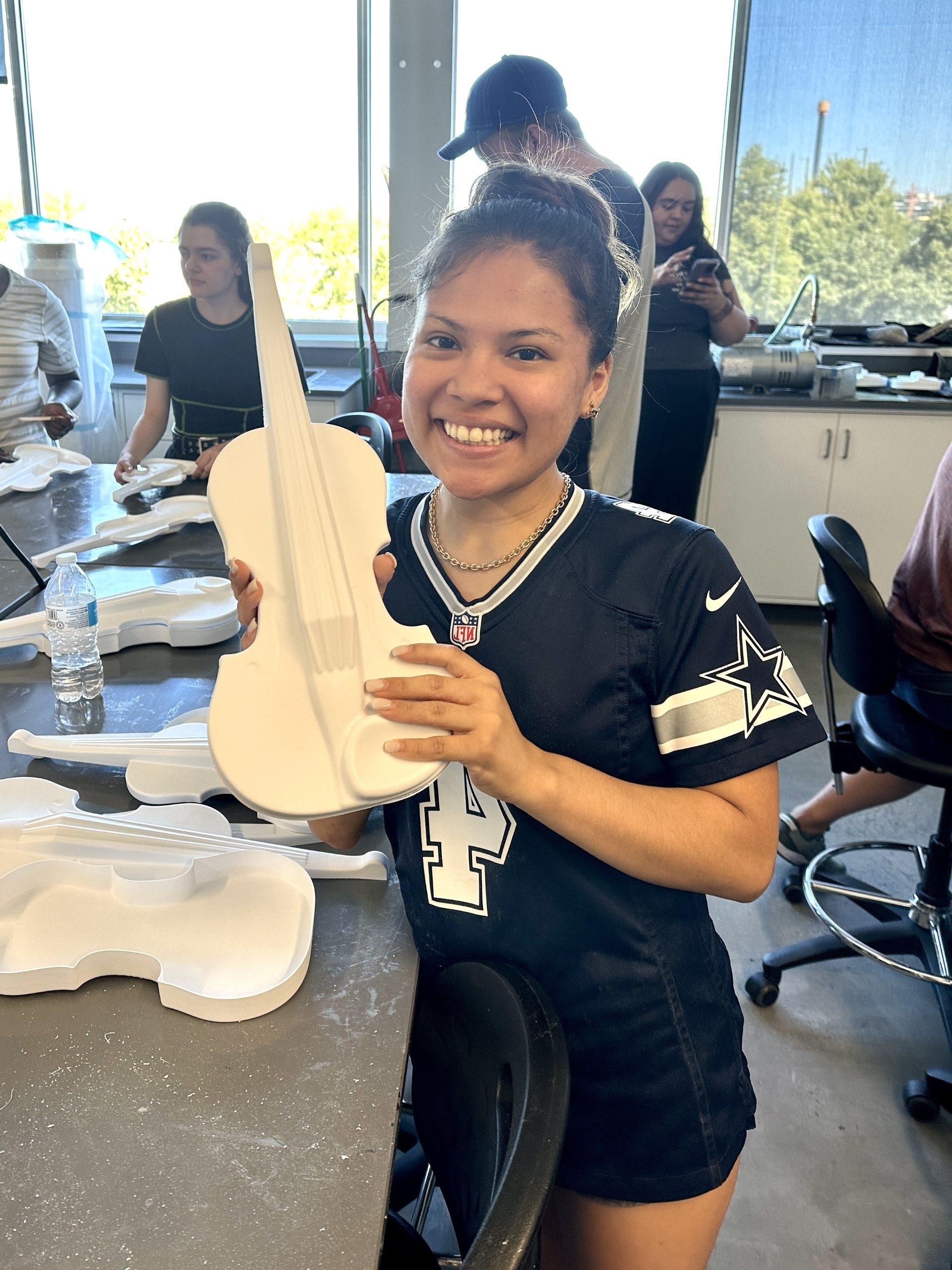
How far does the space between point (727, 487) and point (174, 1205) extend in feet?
12.6

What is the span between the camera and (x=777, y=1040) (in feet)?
6.57

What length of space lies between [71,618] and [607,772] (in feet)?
3.31

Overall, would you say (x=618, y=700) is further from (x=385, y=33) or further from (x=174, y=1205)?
(x=385, y=33)

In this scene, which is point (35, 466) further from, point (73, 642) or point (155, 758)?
point (155, 758)

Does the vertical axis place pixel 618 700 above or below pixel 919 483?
above

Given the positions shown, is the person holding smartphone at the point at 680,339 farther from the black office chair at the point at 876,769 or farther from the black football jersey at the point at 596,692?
the black football jersey at the point at 596,692

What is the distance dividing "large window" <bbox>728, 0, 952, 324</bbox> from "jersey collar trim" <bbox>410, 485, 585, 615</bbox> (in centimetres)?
411

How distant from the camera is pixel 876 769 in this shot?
1931 mm

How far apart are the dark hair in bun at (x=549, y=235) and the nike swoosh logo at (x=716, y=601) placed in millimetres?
262

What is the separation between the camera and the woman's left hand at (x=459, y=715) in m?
0.75

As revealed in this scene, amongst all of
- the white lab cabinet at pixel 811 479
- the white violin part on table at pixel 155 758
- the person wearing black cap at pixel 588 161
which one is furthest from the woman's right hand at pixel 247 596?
the white lab cabinet at pixel 811 479

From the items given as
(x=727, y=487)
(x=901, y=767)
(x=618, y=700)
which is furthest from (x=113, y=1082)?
(x=727, y=487)

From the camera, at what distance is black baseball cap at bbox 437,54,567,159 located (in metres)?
2.14

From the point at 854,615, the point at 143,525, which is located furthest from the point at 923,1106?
the point at 143,525
